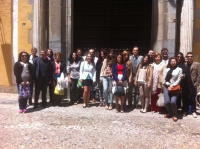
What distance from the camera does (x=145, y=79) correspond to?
764 centimetres

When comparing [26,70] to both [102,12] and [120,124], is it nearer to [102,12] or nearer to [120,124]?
[120,124]

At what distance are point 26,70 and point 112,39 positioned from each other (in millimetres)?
3924

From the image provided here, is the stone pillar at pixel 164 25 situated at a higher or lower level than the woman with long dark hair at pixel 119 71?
higher

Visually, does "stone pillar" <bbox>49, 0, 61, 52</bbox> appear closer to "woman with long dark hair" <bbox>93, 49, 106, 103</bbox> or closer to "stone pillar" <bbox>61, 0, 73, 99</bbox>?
"stone pillar" <bbox>61, 0, 73, 99</bbox>

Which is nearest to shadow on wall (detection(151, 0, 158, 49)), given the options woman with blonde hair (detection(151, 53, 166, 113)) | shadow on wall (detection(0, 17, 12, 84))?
woman with blonde hair (detection(151, 53, 166, 113))

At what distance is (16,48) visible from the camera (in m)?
10.2

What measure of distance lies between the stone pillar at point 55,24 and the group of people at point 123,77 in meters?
0.75

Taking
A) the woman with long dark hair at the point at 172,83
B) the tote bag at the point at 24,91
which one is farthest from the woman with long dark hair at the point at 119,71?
the tote bag at the point at 24,91

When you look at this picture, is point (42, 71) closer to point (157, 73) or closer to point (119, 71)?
point (119, 71)

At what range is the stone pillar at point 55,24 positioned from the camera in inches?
366

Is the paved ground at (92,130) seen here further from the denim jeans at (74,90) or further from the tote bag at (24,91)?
the denim jeans at (74,90)

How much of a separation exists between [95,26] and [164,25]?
2.56m

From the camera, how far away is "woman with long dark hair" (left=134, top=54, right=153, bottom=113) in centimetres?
760

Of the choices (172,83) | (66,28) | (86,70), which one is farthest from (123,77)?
(66,28)
